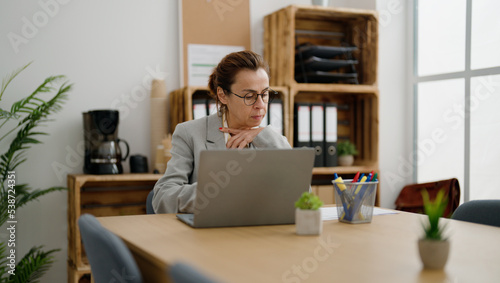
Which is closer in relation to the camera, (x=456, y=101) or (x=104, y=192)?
(x=104, y=192)

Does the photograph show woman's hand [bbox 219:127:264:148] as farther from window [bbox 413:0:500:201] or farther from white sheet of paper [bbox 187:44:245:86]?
window [bbox 413:0:500:201]

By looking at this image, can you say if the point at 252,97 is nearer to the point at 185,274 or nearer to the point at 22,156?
the point at 185,274

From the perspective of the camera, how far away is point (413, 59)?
12.5 feet

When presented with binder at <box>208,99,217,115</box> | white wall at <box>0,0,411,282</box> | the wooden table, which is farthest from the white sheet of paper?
the wooden table

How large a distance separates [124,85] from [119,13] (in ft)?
1.47

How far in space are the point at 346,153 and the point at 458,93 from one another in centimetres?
82

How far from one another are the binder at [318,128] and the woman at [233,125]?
1153 millimetres

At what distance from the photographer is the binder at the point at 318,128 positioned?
335 centimetres

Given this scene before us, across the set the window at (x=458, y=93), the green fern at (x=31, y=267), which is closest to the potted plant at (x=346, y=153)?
the window at (x=458, y=93)

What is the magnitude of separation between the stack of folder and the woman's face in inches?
45.8

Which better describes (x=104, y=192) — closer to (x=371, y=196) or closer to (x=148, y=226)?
(x=148, y=226)

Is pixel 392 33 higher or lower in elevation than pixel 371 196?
higher

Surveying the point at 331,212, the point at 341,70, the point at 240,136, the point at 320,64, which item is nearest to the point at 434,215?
the point at 331,212

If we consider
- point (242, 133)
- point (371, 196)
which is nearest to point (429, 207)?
point (371, 196)
